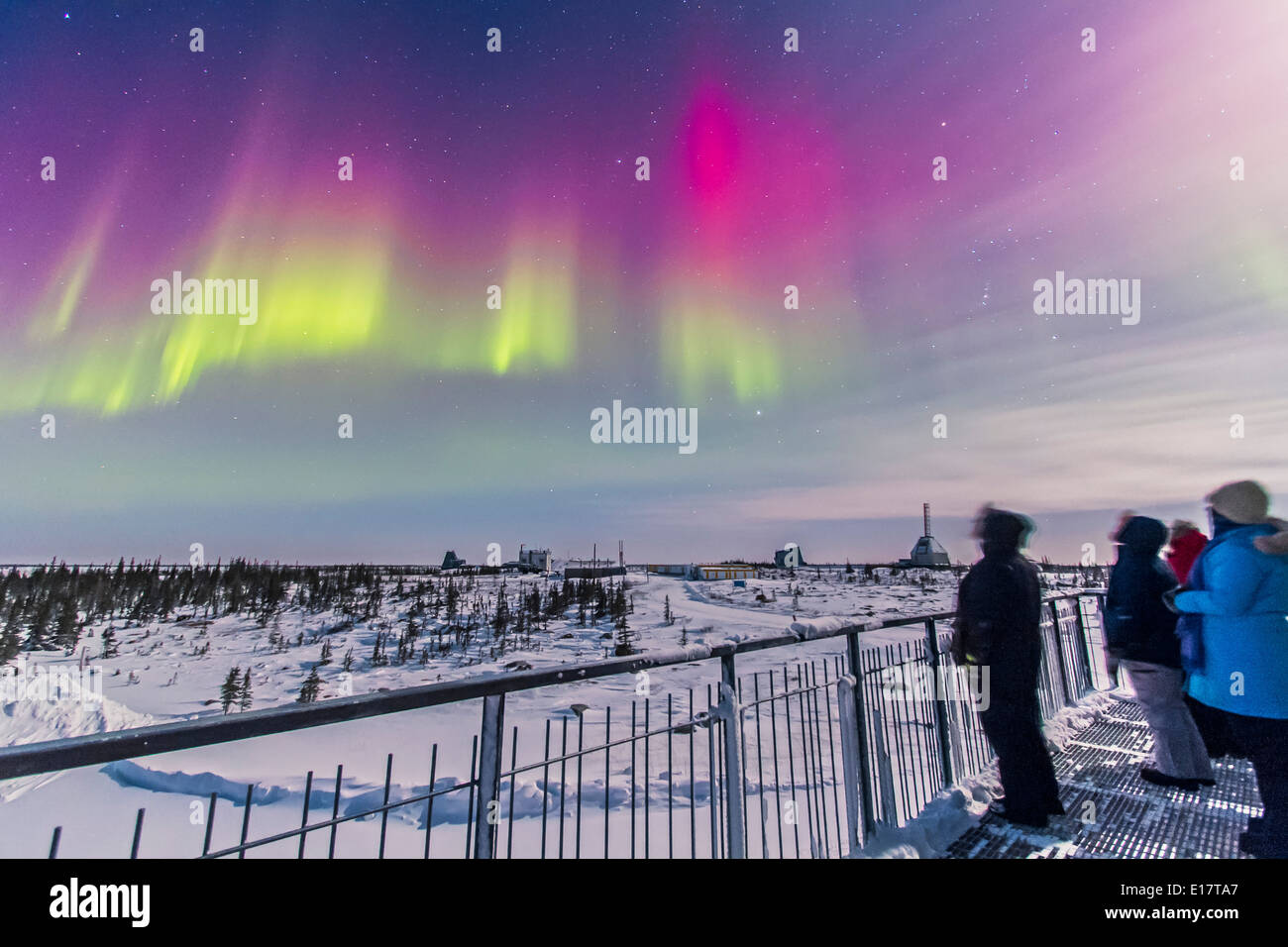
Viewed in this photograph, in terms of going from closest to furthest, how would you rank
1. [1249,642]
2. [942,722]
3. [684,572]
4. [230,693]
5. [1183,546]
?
[1249,642], [942,722], [1183,546], [230,693], [684,572]

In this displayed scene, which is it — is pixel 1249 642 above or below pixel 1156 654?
above

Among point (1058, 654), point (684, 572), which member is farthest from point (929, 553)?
point (1058, 654)

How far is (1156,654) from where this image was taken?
4508 mm

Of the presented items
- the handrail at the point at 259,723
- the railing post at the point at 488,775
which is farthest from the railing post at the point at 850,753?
the railing post at the point at 488,775

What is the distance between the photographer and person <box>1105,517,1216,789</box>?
4.43 m

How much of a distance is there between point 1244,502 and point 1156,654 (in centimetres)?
181

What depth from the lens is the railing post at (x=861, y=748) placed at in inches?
149

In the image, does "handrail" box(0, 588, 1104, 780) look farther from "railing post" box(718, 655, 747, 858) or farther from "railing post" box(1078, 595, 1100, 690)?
"railing post" box(1078, 595, 1100, 690)

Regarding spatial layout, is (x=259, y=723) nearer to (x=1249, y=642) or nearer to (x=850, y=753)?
(x=850, y=753)
